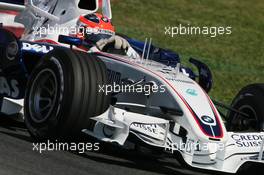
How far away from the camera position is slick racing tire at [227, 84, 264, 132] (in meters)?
6.83

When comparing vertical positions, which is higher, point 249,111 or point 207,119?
point 207,119

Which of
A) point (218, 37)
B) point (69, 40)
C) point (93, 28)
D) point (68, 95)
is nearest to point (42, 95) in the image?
point (68, 95)

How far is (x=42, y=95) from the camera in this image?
22.2ft

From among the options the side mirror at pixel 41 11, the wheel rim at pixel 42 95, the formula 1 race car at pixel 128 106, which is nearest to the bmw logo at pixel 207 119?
the formula 1 race car at pixel 128 106

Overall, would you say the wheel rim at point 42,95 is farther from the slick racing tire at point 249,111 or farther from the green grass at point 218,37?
the green grass at point 218,37

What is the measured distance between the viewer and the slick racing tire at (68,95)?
6227 mm

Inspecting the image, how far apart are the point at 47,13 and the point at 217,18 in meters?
10.8

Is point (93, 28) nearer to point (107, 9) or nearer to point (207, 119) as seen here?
point (107, 9)

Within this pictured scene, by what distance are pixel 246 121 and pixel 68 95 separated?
187cm

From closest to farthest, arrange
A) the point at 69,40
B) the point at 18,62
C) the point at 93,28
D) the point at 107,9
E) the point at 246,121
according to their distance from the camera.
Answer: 1. the point at 246,121
2. the point at 69,40
3. the point at 18,62
4. the point at 93,28
5. the point at 107,9

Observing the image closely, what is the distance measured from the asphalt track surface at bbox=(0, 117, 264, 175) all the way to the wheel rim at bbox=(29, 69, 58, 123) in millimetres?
274

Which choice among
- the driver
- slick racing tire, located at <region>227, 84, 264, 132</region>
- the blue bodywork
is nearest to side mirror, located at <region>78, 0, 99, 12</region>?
the driver

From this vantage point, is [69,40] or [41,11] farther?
[41,11]

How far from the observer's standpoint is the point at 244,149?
6.11 meters
